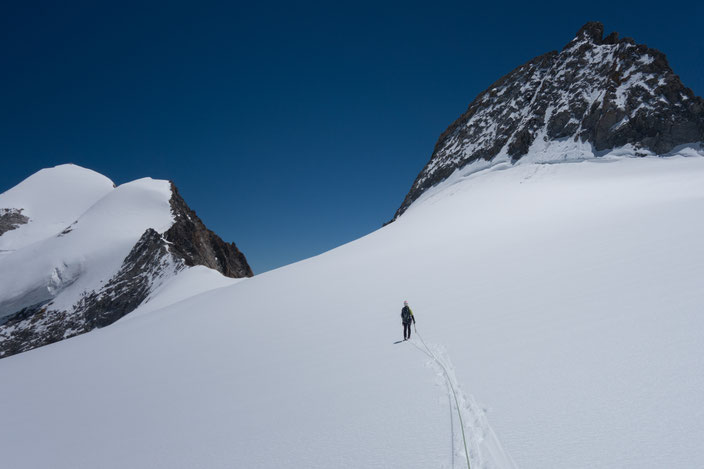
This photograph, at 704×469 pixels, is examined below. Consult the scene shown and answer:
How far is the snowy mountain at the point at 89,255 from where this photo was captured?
36438 mm

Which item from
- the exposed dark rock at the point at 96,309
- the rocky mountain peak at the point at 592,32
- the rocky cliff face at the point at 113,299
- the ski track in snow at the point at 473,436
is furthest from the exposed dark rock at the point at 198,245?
the rocky mountain peak at the point at 592,32

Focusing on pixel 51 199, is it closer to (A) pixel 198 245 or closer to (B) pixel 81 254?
(B) pixel 81 254

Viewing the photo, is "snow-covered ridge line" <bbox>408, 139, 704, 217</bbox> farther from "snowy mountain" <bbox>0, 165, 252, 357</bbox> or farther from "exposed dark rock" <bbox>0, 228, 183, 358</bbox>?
"exposed dark rock" <bbox>0, 228, 183, 358</bbox>

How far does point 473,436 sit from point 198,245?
50494mm

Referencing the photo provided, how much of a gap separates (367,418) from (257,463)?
62.5 inches

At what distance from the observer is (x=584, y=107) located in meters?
34.8

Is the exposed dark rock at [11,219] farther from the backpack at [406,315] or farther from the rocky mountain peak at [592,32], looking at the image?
the rocky mountain peak at [592,32]

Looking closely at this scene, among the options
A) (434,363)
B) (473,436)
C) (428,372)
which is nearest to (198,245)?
(434,363)

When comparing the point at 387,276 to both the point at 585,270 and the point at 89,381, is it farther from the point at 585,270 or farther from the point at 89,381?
the point at 89,381

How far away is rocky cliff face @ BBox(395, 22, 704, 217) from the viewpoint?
29.3 m

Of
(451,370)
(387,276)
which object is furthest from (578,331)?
(387,276)

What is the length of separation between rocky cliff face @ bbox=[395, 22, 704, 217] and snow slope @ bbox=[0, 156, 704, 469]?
75.2 ft

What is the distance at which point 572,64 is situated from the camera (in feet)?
134

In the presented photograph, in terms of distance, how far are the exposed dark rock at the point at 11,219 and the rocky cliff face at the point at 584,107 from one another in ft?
254
